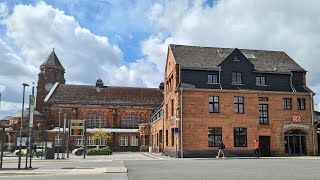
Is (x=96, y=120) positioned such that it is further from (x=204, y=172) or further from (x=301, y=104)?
(x=204, y=172)

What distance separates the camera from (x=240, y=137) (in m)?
34.1

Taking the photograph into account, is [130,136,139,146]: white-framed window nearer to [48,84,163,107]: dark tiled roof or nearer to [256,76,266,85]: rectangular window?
[48,84,163,107]: dark tiled roof

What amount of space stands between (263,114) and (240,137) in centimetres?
366

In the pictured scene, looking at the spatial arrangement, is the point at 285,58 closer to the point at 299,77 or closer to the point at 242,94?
the point at 299,77

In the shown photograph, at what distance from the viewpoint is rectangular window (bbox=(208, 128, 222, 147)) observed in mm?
33281

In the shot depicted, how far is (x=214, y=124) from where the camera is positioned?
33.6m

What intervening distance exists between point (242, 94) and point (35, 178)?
80.1ft

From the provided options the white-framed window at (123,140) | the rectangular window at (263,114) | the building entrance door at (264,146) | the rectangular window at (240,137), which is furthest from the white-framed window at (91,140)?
the rectangular window at (263,114)

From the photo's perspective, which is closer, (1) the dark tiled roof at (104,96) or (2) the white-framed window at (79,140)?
(2) the white-framed window at (79,140)

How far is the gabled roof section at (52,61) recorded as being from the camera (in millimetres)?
77488

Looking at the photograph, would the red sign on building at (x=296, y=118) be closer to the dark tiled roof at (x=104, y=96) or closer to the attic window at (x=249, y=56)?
the attic window at (x=249, y=56)

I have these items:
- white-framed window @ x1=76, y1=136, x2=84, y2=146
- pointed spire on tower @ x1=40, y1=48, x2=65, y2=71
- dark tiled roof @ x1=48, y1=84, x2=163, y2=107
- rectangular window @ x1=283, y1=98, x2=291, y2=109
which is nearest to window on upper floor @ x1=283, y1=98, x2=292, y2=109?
rectangular window @ x1=283, y1=98, x2=291, y2=109

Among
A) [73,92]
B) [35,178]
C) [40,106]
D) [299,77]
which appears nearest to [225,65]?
[299,77]

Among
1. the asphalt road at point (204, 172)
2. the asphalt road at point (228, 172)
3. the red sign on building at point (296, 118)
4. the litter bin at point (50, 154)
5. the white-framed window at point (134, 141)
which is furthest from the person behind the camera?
the white-framed window at point (134, 141)
